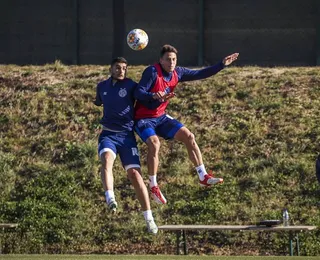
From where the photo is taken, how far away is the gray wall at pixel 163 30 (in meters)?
28.2

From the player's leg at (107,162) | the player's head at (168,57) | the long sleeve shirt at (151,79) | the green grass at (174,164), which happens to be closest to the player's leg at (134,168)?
the player's leg at (107,162)

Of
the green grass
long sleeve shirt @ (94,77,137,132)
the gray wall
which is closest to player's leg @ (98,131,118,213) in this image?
long sleeve shirt @ (94,77,137,132)

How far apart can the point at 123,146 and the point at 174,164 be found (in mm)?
7505

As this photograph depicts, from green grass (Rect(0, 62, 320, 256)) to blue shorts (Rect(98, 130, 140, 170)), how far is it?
5834 millimetres

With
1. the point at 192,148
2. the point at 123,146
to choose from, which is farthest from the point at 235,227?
the point at 123,146

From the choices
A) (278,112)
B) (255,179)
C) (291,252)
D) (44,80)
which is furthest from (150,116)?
(44,80)

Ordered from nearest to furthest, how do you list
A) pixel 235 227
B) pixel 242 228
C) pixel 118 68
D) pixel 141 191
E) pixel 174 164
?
1. pixel 118 68
2. pixel 141 191
3. pixel 242 228
4. pixel 235 227
5. pixel 174 164

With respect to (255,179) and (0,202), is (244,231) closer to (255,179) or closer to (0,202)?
(255,179)

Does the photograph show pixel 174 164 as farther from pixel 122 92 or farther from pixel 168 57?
pixel 168 57

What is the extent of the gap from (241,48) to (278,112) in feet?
10.3

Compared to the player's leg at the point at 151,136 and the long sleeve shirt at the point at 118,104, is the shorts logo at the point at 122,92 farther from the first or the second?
the player's leg at the point at 151,136

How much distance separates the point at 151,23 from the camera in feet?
94.3

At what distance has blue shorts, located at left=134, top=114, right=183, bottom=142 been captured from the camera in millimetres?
17000

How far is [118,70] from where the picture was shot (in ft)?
55.7
